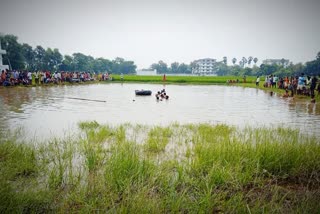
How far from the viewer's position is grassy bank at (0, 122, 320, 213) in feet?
9.18

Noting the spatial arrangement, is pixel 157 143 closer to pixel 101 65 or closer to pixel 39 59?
pixel 39 59

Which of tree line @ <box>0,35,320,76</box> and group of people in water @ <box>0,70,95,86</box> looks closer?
group of people in water @ <box>0,70,95,86</box>

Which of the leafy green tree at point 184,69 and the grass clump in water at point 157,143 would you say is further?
the leafy green tree at point 184,69

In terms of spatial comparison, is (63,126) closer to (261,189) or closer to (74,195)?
(74,195)

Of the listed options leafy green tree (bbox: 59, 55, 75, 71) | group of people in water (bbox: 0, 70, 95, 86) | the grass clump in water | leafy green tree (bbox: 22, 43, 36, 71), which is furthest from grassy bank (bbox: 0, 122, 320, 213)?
leafy green tree (bbox: 22, 43, 36, 71)

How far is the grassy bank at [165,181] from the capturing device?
2.80m

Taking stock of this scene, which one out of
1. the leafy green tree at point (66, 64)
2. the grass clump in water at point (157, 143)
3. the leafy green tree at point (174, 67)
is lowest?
the grass clump in water at point (157, 143)

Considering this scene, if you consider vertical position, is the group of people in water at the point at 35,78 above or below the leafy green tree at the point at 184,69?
below

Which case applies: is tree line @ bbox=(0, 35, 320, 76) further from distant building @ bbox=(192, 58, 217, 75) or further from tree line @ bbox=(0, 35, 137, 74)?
distant building @ bbox=(192, 58, 217, 75)

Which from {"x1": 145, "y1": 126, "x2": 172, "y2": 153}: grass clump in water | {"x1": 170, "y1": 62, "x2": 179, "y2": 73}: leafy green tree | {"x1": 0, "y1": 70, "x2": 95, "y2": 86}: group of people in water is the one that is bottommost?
{"x1": 145, "y1": 126, "x2": 172, "y2": 153}: grass clump in water

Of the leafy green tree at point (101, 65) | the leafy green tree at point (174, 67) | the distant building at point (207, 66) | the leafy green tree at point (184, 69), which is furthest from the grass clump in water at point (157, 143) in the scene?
the distant building at point (207, 66)

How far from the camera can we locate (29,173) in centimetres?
395

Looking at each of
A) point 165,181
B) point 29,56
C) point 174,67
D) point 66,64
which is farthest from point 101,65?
point 165,181

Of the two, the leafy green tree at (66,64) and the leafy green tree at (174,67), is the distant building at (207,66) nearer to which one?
the leafy green tree at (174,67)
